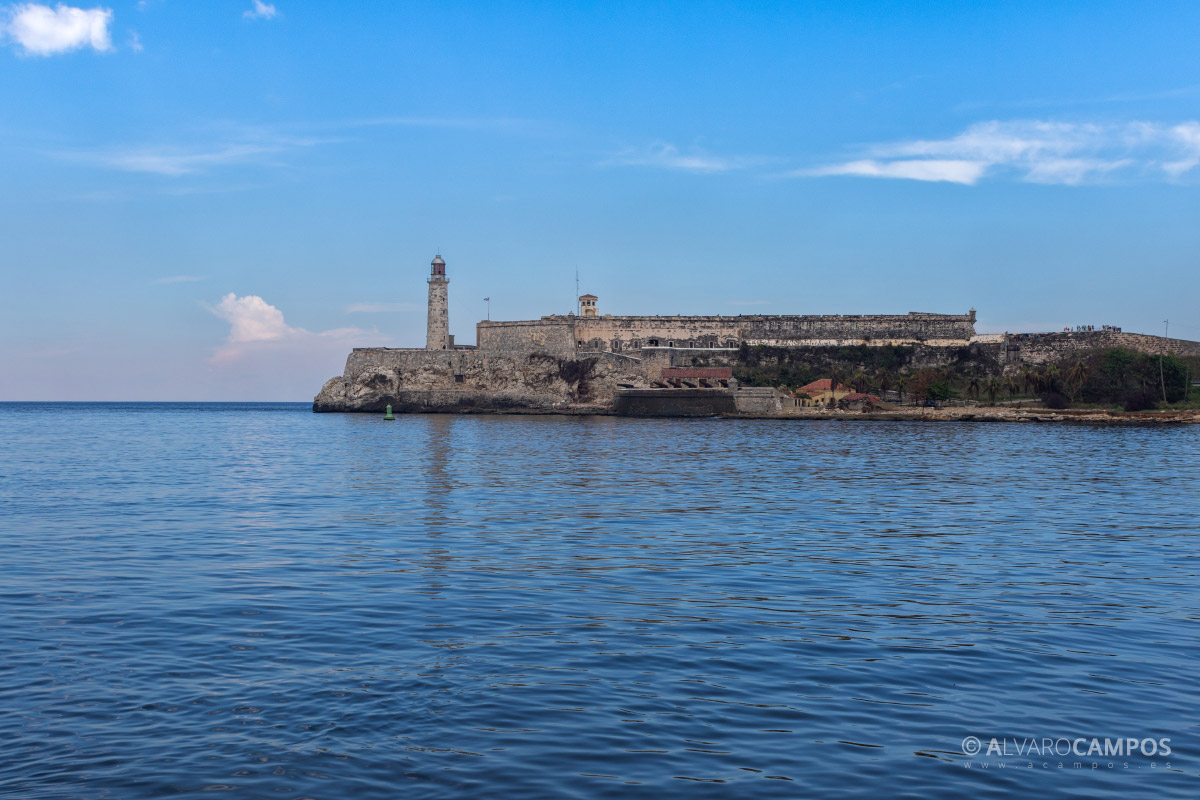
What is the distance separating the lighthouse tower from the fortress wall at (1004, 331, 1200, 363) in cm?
5012

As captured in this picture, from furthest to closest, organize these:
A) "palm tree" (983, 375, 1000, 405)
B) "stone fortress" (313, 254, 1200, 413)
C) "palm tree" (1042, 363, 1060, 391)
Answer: "stone fortress" (313, 254, 1200, 413) → "palm tree" (983, 375, 1000, 405) → "palm tree" (1042, 363, 1060, 391)

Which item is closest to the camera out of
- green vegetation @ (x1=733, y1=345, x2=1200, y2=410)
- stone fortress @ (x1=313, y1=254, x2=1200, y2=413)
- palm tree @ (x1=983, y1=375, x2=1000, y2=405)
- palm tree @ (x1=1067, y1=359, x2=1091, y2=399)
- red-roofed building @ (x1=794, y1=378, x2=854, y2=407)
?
green vegetation @ (x1=733, y1=345, x2=1200, y2=410)

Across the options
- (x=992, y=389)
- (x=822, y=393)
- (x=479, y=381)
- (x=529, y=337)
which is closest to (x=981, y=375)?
(x=992, y=389)

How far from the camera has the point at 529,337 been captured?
8369cm

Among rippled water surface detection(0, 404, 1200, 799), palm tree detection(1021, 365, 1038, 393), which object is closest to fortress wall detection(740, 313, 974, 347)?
palm tree detection(1021, 365, 1038, 393)

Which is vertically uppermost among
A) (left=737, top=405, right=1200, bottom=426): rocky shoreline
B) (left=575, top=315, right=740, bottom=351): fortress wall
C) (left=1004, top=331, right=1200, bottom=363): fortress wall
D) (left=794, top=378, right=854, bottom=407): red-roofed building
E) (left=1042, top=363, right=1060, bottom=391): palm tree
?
(left=575, top=315, right=740, bottom=351): fortress wall

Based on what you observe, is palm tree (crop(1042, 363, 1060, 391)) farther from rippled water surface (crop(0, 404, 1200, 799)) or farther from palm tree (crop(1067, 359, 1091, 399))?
rippled water surface (crop(0, 404, 1200, 799))

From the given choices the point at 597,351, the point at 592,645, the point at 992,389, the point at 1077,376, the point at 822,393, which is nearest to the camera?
the point at 592,645

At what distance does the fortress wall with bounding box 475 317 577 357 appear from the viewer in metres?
82.4

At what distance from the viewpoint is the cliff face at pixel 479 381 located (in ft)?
265

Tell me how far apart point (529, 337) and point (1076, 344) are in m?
46.7

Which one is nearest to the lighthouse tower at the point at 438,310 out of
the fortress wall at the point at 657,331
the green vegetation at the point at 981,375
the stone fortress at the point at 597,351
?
the stone fortress at the point at 597,351

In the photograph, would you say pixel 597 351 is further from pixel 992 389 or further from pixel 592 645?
pixel 592 645

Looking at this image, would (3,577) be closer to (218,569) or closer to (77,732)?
(218,569)
